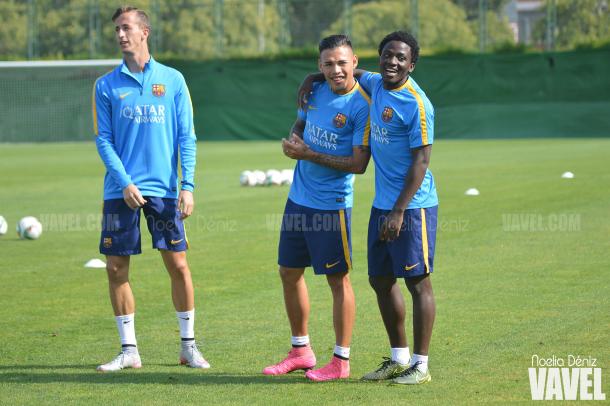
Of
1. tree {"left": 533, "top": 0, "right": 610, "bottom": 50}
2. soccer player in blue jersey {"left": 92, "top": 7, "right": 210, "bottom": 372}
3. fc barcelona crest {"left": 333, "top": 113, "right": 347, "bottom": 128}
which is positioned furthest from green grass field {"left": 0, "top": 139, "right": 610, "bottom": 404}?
tree {"left": 533, "top": 0, "right": 610, "bottom": 50}

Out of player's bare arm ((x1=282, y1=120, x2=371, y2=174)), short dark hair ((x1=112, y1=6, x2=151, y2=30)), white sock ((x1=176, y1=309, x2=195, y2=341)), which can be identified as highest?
short dark hair ((x1=112, y1=6, x2=151, y2=30))

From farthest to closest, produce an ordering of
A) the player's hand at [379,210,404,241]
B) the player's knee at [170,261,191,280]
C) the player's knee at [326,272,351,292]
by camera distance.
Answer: the player's knee at [170,261,191,280]
the player's knee at [326,272,351,292]
the player's hand at [379,210,404,241]

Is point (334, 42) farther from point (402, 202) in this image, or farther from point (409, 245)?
point (409, 245)

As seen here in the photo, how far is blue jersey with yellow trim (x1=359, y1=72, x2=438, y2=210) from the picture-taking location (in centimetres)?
620

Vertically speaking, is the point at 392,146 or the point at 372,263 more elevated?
the point at 392,146

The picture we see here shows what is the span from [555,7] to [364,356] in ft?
116

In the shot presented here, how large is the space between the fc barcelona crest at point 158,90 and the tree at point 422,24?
107ft

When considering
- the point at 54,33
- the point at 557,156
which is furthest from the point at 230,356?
the point at 54,33

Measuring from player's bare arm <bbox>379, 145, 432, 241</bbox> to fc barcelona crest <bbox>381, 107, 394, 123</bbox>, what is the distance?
0.81 ft

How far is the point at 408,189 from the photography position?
6.20 meters

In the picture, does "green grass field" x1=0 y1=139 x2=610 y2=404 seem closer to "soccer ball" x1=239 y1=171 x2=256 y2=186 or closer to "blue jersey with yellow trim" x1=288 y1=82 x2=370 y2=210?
"blue jersey with yellow trim" x1=288 y1=82 x2=370 y2=210

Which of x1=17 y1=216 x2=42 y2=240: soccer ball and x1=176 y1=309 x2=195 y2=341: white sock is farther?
x1=17 y1=216 x2=42 y2=240: soccer ball

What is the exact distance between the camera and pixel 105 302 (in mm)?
9203

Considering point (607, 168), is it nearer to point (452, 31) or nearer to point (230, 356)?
point (230, 356)
